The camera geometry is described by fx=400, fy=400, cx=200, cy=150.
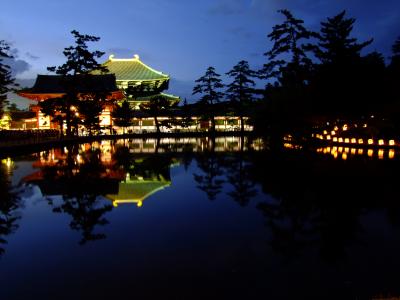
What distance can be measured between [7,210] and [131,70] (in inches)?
2318

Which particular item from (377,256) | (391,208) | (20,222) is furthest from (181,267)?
(391,208)

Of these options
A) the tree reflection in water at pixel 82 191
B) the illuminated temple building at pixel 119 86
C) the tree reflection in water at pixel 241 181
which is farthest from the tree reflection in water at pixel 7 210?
the illuminated temple building at pixel 119 86

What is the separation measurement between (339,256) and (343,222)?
2.01 meters

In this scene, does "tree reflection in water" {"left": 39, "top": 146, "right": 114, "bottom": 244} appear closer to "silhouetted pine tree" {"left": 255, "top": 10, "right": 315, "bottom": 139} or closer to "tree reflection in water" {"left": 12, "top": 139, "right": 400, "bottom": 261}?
"tree reflection in water" {"left": 12, "top": 139, "right": 400, "bottom": 261}

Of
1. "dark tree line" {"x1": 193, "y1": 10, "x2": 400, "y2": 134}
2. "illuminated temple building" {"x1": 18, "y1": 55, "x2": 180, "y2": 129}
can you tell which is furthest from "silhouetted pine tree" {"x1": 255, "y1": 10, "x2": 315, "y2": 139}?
"illuminated temple building" {"x1": 18, "y1": 55, "x2": 180, "y2": 129}

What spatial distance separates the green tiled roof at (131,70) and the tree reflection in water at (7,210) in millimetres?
50872

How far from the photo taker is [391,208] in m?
8.63

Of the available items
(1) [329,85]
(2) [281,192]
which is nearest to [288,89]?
(1) [329,85]

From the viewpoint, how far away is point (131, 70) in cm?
6581

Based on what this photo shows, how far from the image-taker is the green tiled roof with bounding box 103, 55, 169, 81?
63.6m

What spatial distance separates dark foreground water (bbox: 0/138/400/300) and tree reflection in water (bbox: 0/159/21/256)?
3 cm

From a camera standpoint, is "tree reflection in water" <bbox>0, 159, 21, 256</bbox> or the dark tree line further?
the dark tree line

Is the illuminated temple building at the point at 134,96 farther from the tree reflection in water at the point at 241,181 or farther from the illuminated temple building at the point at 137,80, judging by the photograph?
the tree reflection in water at the point at 241,181

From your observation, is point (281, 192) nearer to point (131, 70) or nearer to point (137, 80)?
point (137, 80)
